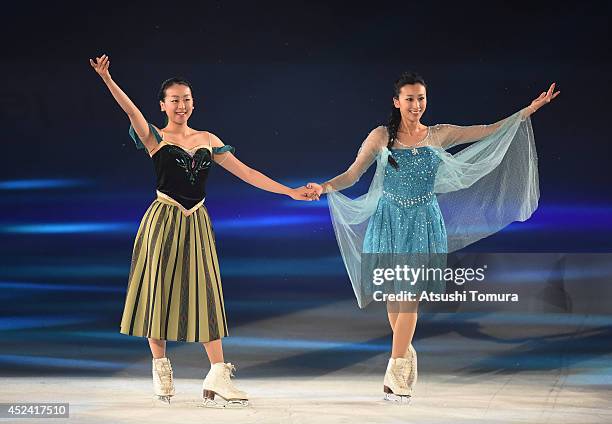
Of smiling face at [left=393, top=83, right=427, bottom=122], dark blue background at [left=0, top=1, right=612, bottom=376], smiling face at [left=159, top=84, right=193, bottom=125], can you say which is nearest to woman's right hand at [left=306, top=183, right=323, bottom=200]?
smiling face at [left=393, top=83, right=427, bottom=122]

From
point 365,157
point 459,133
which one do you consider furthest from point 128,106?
point 459,133

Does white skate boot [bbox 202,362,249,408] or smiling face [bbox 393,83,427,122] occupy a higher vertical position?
smiling face [bbox 393,83,427,122]

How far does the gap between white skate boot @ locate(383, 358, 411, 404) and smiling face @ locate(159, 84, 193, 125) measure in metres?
1.42

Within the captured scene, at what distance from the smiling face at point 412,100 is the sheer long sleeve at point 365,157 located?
0.50 feet

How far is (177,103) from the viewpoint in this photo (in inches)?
212

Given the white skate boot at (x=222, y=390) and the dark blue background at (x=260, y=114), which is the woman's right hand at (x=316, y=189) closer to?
the white skate boot at (x=222, y=390)

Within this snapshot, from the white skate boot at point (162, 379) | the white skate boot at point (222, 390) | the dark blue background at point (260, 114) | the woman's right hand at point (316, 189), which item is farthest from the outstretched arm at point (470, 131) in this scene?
the white skate boot at point (162, 379)

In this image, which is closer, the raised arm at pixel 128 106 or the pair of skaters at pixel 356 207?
the raised arm at pixel 128 106

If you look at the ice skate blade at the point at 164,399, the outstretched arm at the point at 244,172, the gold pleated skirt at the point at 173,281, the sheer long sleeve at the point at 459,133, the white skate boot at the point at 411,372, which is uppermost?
the sheer long sleeve at the point at 459,133

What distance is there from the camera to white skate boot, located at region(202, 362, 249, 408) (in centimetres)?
532

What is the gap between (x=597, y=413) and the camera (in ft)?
17.2

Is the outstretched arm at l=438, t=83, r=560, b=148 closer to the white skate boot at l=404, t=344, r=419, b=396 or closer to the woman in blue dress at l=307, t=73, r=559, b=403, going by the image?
the woman in blue dress at l=307, t=73, r=559, b=403

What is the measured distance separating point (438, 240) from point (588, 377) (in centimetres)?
118

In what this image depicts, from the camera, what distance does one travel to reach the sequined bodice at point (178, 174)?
17.4ft
